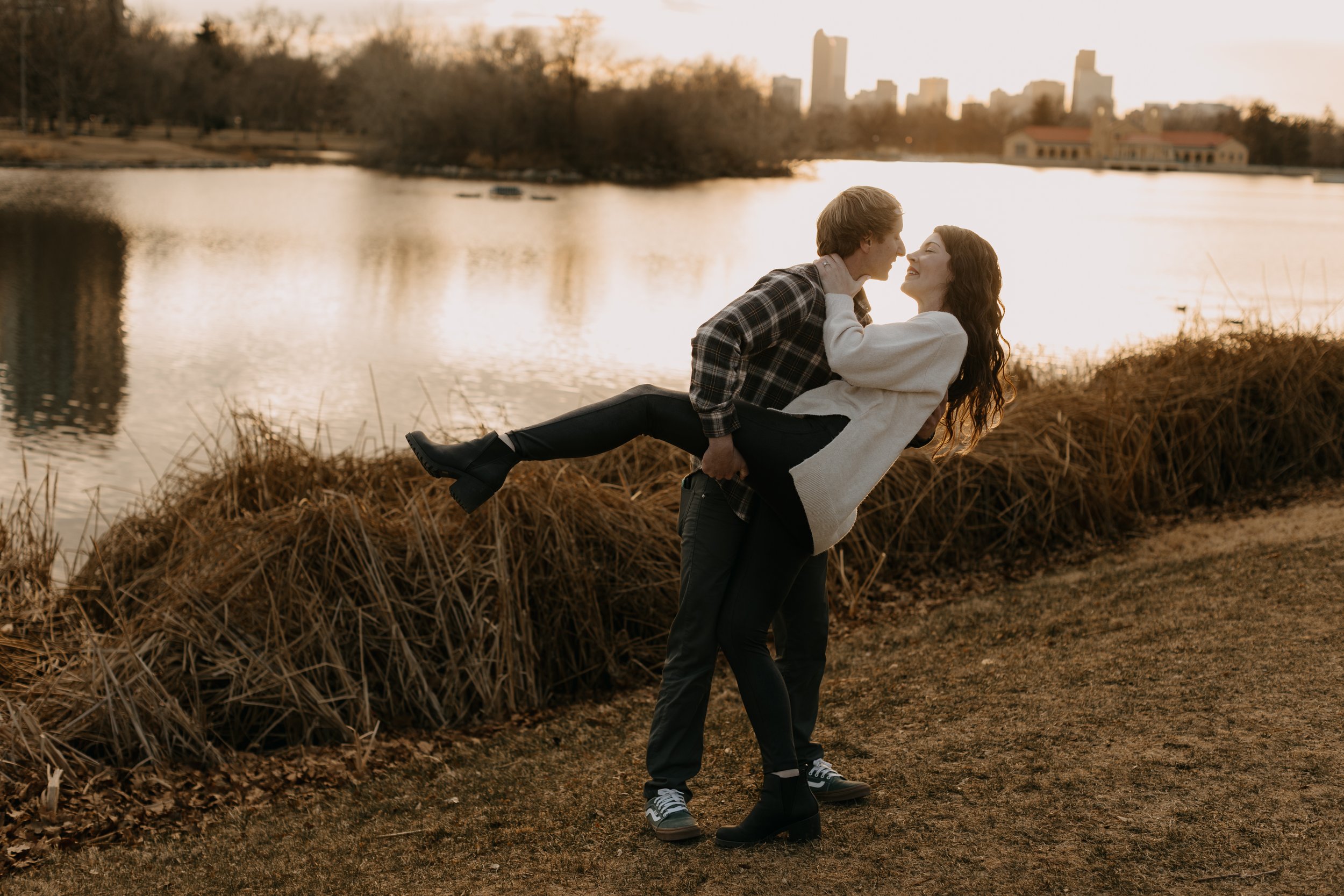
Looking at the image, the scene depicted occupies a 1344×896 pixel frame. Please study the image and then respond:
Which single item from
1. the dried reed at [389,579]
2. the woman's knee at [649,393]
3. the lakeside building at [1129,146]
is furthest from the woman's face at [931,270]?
the lakeside building at [1129,146]

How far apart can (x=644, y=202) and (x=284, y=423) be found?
3632cm

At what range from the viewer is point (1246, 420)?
27.4 ft

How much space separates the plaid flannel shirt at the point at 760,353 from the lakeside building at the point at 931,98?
14320 centimetres

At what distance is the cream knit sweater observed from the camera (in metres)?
2.81

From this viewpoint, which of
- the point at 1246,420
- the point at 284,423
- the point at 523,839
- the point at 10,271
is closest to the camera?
the point at 523,839

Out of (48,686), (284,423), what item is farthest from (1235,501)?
(284,423)

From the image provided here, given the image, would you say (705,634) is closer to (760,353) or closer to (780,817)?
(780,817)

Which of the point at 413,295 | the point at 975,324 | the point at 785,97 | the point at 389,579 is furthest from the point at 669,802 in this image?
the point at 785,97

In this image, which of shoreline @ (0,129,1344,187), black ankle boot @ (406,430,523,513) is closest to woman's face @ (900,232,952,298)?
black ankle boot @ (406,430,523,513)

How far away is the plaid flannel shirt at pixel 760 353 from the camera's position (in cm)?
280

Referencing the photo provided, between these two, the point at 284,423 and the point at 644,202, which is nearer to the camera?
the point at 284,423

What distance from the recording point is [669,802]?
3137 mm

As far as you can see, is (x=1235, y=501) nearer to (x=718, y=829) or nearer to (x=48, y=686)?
(x=718, y=829)

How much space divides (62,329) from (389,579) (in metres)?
12.8
